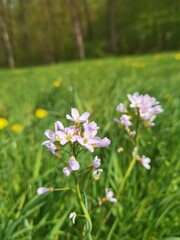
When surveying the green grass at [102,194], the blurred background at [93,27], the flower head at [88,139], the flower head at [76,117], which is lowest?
the blurred background at [93,27]

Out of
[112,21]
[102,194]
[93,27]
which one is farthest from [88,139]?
[93,27]

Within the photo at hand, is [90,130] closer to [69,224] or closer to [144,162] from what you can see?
[144,162]

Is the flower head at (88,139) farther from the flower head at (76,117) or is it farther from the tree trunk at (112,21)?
the tree trunk at (112,21)

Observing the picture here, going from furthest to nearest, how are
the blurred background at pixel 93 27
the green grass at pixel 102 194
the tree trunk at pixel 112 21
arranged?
the blurred background at pixel 93 27 < the tree trunk at pixel 112 21 < the green grass at pixel 102 194

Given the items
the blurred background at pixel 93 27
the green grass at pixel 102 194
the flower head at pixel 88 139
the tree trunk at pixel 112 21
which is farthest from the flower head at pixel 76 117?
the tree trunk at pixel 112 21

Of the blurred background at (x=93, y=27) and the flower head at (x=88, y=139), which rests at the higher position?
the flower head at (x=88, y=139)

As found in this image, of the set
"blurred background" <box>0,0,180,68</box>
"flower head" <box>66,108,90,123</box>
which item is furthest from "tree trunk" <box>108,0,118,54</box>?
"flower head" <box>66,108,90,123</box>

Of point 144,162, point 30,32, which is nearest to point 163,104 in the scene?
point 144,162

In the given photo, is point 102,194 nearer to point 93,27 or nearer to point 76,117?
point 76,117

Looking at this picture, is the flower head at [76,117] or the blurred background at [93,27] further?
the blurred background at [93,27]
